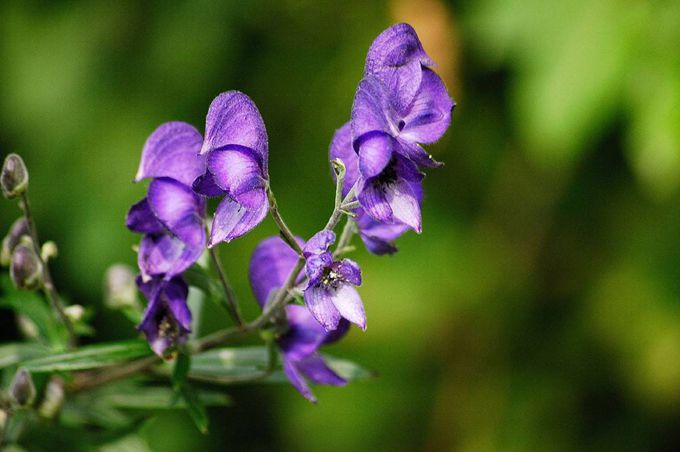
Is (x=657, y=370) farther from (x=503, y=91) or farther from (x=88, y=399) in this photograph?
(x=88, y=399)

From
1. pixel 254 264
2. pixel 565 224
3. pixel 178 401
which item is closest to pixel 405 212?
pixel 254 264

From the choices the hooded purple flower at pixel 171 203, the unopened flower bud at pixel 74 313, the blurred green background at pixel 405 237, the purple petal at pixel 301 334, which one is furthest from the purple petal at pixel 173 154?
the blurred green background at pixel 405 237

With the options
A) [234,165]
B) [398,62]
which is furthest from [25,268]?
[398,62]

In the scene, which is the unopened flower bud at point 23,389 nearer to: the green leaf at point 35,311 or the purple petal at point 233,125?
the green leaf at point 35,311

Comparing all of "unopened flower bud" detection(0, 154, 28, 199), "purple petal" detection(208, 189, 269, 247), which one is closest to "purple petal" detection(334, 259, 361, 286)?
"purple petal" detection(208, 189, 269, 247)

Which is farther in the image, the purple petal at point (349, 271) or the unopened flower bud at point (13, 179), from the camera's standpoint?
the unopened flower bud at point (13, 179)

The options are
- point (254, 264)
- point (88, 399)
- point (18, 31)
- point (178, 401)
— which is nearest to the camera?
point (254, 264)
